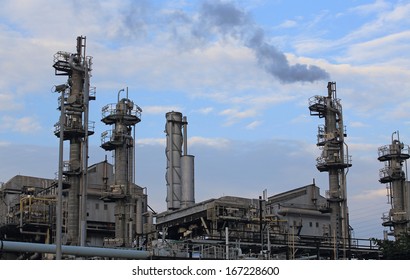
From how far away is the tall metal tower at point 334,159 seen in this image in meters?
72.1

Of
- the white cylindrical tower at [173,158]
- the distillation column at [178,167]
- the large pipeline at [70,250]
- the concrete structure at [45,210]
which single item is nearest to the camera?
the large pipeline at [70,250]

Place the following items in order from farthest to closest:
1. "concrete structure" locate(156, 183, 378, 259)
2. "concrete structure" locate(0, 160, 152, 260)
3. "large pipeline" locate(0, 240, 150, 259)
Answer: "concrete structure" locate(0, 160, 152, 260), "concrete structure" locate(156, 183, 378, 259), "large pipeline" locate(0, 240, 150, 259)

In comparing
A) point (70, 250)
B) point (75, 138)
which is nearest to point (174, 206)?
point (75, 138)

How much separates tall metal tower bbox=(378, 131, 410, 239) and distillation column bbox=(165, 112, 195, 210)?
84.5 ft

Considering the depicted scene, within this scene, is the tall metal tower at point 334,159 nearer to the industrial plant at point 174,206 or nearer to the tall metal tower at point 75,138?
the industrial plant at point 174,206

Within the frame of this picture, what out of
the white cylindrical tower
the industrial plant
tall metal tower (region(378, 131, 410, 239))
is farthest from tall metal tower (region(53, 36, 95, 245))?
tall metal tower (region(378, 131, 410, 239))

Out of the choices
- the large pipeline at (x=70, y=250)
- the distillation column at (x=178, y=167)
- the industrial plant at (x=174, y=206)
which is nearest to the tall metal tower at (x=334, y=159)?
the industrial plant at (x=174, y=206)

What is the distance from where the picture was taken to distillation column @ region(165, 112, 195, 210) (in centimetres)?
7044

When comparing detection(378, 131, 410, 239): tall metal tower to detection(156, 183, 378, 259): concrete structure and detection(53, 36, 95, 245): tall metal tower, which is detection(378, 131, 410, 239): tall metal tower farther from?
detection(53, 36, 95, 245): tall metal tower

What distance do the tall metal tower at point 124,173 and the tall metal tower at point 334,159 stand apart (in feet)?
65.8

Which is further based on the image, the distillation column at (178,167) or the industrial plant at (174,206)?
the distillation column at (178,167)

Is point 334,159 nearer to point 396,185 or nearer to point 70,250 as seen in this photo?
point 396,185

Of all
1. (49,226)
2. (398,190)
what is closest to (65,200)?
(49,226)
